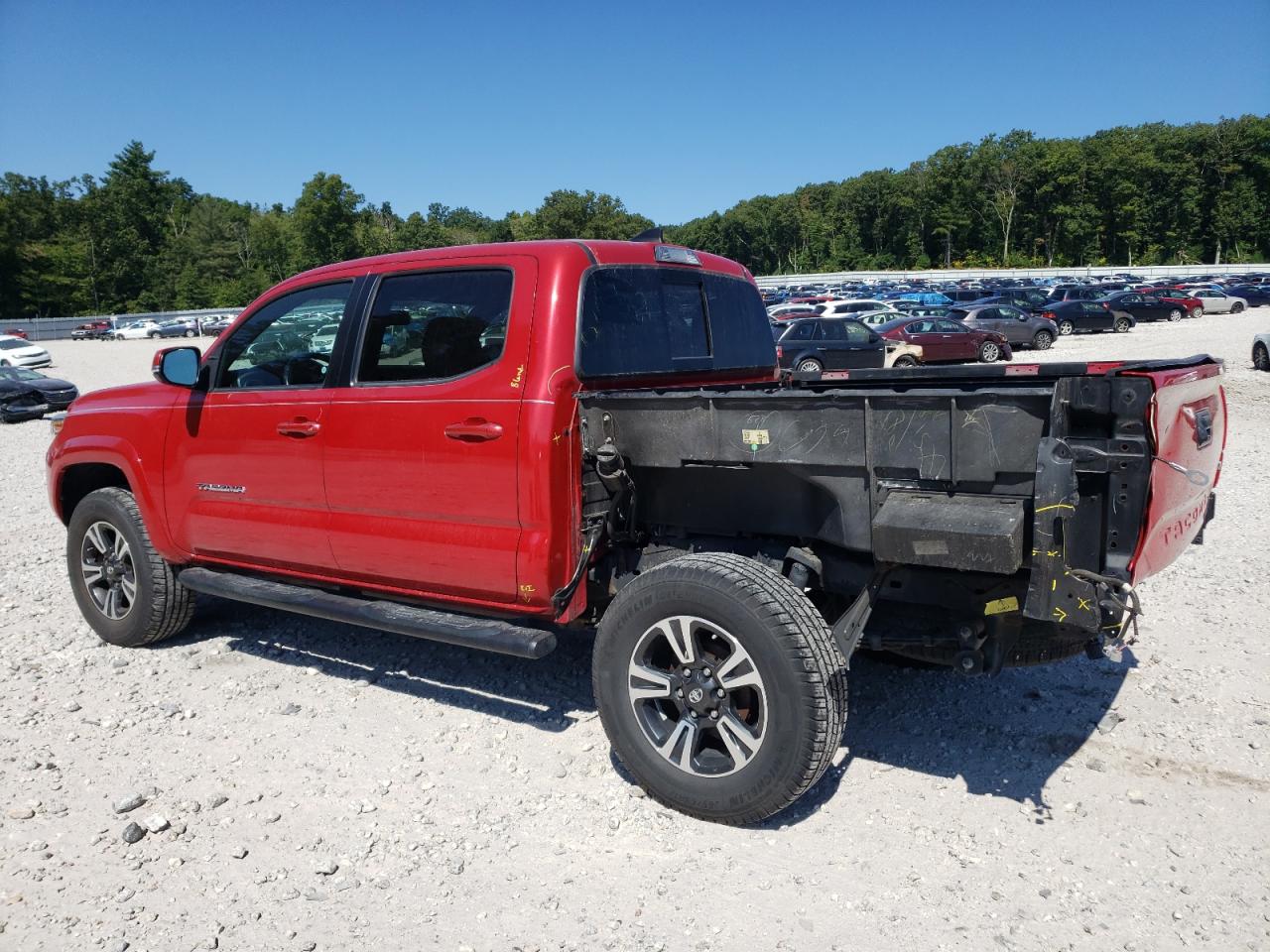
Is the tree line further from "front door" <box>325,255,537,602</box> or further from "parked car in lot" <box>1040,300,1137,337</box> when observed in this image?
"front door" <box>325,255,537,602</box>

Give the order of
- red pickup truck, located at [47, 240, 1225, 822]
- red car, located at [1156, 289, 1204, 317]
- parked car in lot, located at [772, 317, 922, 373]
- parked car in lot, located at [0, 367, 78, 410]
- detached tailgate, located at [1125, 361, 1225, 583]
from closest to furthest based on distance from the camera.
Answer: detached tailgate, located at [1125, 361, 1225, 583]
red pickup truck, located at [47, 240, 1225, 822]
parked car in lot, located at [0, 367, 78, 410]
parked car in lot, located at [772, 317, 922, 373]
red car, located at [1156, 289, 1204, 317]

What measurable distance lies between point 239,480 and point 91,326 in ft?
234

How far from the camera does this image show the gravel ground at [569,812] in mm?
2965

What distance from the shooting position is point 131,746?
434 cm

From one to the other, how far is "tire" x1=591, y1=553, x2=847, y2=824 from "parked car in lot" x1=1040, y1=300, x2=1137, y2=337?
120ft

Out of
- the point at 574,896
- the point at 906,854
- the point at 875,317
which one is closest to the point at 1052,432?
the point at 906,854

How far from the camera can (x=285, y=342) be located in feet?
15.5

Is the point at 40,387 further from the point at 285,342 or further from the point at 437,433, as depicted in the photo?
the point at 437,433

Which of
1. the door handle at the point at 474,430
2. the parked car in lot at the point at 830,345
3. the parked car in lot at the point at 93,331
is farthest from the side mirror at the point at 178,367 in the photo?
the parked car in lot at the point at 93,331

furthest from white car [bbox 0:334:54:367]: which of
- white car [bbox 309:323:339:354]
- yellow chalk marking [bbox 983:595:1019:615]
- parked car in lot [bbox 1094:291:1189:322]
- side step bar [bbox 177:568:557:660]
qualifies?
parked car in lot [bbox 1094:291:1189:322]

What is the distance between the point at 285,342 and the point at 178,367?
2.13 feet

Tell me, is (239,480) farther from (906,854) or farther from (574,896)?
(906,854)

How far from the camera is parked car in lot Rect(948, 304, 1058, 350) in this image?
1184 inches

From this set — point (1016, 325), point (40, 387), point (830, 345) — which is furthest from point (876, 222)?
point (40, 387)
